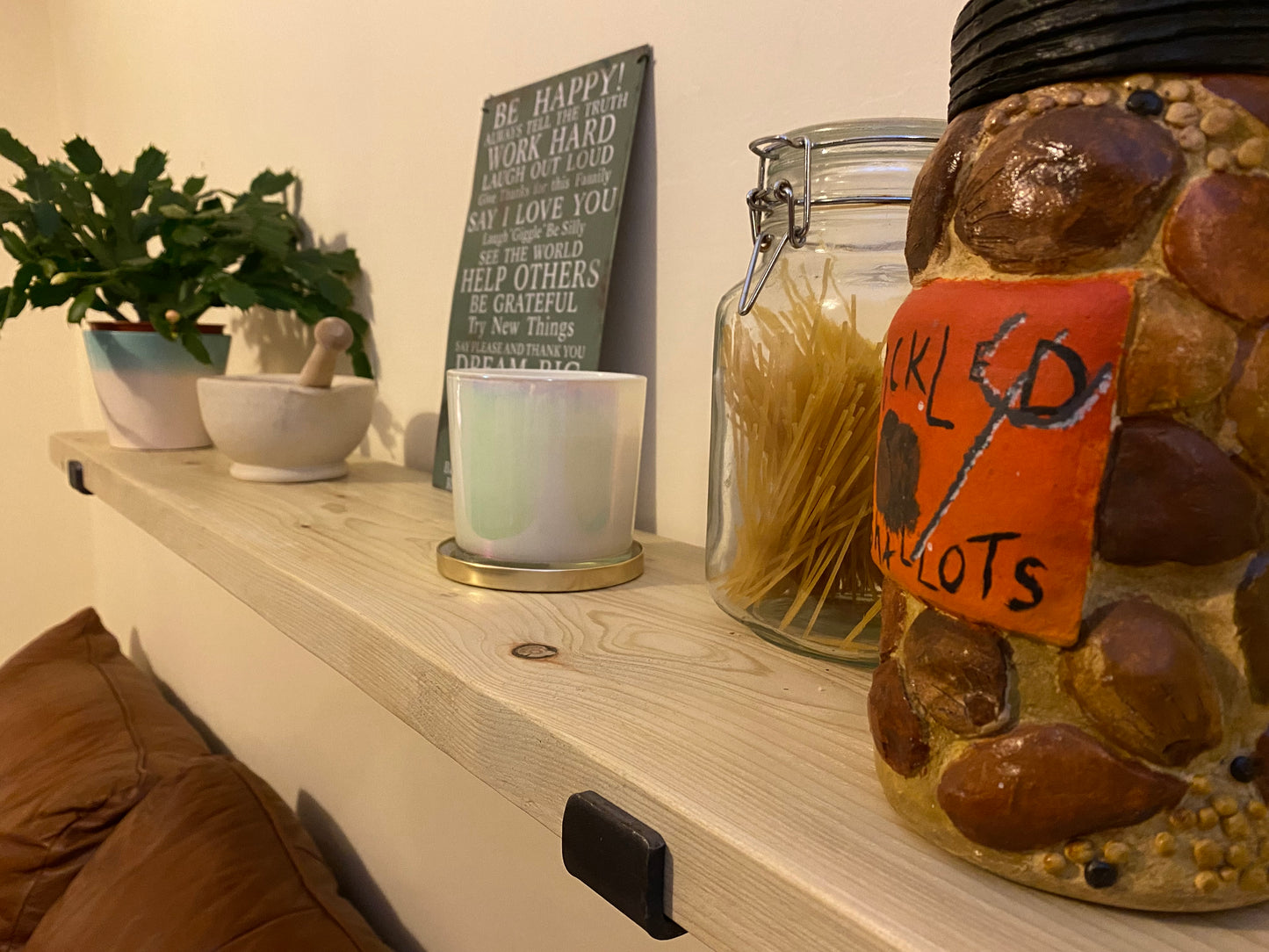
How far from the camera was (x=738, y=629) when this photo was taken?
16.8 inches

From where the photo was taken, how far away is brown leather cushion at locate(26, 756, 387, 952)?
0.81 m

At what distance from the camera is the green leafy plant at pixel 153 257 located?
893 mm

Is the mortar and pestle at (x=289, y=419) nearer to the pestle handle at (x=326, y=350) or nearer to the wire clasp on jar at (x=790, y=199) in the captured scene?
the pestle handle at (x=326, y=350)

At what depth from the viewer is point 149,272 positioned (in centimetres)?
94

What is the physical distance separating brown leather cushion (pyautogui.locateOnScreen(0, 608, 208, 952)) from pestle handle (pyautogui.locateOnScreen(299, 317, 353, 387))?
0.62m

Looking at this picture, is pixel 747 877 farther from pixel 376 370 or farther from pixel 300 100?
pixel 300 100

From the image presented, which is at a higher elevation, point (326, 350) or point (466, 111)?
point (466, 111)

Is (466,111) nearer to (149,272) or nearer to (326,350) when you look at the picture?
(326,350)

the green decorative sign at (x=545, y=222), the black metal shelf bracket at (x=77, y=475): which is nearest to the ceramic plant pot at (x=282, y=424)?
the green decorative sign at (x=545, y=222)

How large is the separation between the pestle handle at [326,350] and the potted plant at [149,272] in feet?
0.48

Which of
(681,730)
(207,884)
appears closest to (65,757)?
(207,884)

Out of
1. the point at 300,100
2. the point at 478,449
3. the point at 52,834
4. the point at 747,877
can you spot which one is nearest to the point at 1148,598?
the point at 747,877

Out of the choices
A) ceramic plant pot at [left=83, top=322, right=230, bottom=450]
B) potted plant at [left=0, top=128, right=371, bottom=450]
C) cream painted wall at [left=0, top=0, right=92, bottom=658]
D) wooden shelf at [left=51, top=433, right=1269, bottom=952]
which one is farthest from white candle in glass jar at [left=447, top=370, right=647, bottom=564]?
cream painted wall at [left=0, top=0, right=92, bottom=658]

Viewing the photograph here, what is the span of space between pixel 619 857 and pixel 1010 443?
171 millimetres
